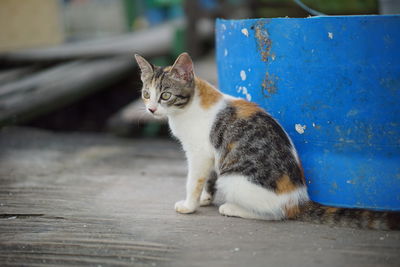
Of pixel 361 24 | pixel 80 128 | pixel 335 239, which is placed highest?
pixel 361 24

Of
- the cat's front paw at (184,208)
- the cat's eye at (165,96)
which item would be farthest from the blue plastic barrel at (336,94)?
the cat's front paw at (184,208)

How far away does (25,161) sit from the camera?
12.5 feet

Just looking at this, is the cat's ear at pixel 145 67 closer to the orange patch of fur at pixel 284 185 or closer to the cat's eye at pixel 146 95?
the cat's eye at pixel 146 95

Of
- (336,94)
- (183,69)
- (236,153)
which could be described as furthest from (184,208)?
(336,94)

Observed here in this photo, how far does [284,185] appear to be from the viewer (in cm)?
235

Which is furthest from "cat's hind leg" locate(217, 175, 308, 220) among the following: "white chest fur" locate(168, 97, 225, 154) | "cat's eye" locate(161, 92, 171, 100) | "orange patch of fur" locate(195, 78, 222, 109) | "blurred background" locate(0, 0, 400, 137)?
"blurred background" locate(0, 0, 400, 137)

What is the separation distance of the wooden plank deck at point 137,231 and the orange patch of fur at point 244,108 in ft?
1.97

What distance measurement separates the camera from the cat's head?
247 centimetres

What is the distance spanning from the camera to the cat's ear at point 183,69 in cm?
244

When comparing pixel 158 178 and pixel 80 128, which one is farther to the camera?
pixel 80 128

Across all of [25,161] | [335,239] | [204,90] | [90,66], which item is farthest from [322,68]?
[90,66]

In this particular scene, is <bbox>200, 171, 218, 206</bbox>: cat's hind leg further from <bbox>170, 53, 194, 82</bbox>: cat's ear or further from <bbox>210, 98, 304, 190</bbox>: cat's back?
<bbox>170, 53, 194, 82</bbox>: cat's ear

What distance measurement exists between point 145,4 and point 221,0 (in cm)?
424

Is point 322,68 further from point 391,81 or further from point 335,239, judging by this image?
point 335,239
